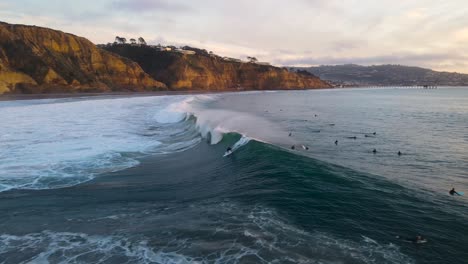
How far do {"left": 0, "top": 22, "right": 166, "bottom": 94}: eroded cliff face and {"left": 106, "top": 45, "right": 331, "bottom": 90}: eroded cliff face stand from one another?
19.3 meters

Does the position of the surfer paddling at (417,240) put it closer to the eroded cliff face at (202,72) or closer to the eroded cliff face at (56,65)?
the eroded cliff face at (56,65)

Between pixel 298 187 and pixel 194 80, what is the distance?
103 m

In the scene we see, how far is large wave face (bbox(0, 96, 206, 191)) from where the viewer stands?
12742mm

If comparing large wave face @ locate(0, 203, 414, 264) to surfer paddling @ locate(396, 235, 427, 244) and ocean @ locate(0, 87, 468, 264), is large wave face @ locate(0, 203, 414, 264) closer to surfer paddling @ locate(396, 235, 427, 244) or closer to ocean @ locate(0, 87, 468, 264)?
ocean @ locate(0, 87, 468, 264)

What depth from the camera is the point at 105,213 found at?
29.6 feet

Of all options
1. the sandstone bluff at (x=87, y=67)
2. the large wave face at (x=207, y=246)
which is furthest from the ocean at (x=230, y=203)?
the sandstone bluff at (x=87, y=67)

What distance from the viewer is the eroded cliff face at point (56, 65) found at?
58.6 metres

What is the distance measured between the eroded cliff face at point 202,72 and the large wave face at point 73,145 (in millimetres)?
76689

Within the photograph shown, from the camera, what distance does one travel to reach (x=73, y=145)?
725 inches

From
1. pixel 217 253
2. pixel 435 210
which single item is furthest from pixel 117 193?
pixel 435 210

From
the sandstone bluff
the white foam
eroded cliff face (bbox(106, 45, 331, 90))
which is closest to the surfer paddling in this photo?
the white foam

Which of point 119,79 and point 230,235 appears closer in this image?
point 230,235

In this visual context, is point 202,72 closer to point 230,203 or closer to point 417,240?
point 230,203

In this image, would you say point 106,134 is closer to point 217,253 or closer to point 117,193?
point 117,193
